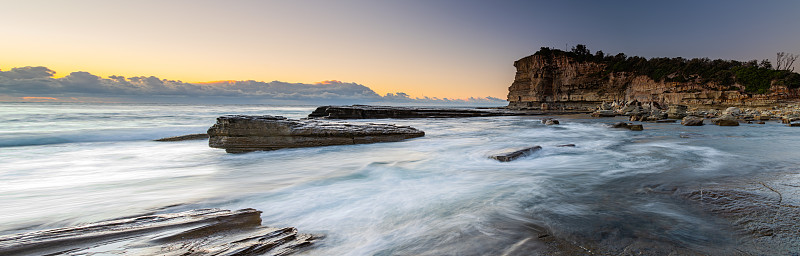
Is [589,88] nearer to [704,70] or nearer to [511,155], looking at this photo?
[704,70]

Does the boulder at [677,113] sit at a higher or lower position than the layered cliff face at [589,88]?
lower

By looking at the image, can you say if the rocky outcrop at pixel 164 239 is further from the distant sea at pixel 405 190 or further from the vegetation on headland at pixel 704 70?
the vegetation on headland at pixel 704 70

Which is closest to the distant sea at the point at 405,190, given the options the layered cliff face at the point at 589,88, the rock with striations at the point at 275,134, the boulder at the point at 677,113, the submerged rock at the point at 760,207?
the submerged rock at the point at 760,207

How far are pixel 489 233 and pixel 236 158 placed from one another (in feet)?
20.6

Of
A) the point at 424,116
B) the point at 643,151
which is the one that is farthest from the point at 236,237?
the point at 424,116

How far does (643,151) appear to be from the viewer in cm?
740

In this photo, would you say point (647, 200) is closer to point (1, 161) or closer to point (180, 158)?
point (180, 158)

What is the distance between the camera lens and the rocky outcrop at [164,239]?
2.09m

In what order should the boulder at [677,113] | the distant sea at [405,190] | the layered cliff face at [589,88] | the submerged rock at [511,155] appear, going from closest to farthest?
the distant sea at [405,190] → the submerged rock at [511,155] → the boulder at [677,113] → the layered cliff face at [589,88]

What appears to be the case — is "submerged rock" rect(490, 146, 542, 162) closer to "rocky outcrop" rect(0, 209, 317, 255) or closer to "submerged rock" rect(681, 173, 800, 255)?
"submerged rock" rect(681, 173, 800, 255)

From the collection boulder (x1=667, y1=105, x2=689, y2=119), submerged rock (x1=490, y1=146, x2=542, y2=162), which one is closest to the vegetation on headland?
boulder (x1=667, y1=105, x2=689, y2=119)

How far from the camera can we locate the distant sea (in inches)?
102

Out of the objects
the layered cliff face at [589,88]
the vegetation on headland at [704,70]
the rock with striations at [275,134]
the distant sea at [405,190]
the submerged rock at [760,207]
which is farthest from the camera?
the layered cliff face at [589,88]

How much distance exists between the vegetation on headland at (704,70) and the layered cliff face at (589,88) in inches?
24.2
